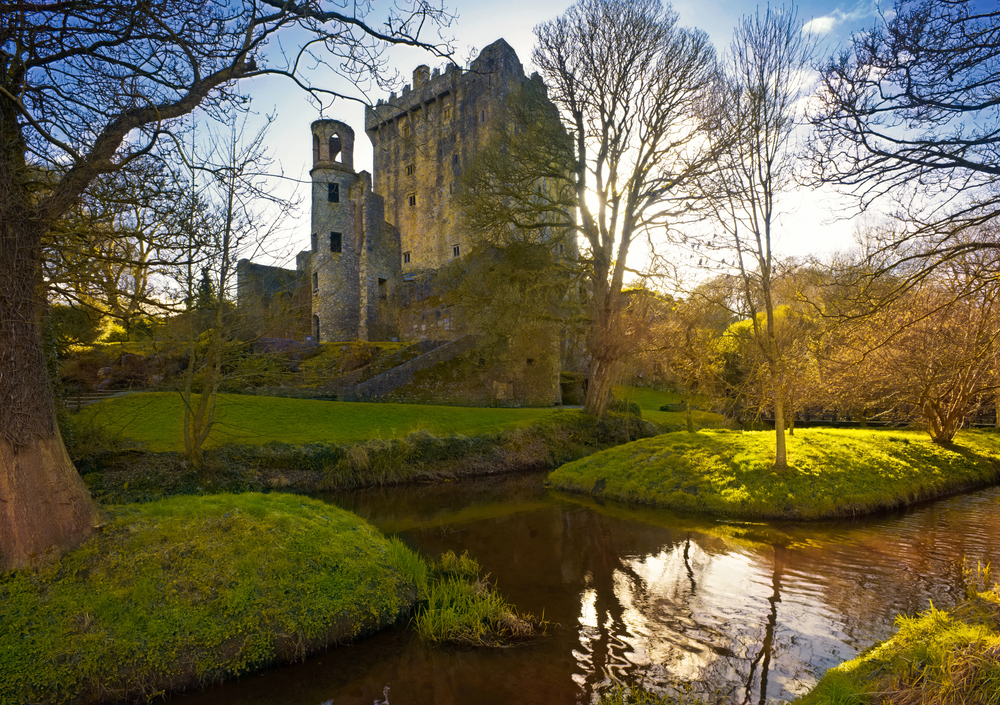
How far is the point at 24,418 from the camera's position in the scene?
5043mm

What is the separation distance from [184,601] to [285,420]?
12575 mm

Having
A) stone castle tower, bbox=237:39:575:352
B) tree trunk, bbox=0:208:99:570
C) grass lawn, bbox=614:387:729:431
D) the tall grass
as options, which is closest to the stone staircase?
stone castle tower, bbox=237:39:575:352

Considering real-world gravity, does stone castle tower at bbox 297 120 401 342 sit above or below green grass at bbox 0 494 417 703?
above

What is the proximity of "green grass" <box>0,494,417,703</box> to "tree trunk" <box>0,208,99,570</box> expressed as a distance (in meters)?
0.34

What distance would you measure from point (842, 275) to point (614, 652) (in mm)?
5025

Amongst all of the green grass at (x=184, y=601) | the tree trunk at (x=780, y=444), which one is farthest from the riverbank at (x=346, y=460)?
the tree trunk at (x=780, y=444)

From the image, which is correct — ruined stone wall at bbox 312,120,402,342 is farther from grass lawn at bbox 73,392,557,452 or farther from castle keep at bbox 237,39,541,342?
grass lawn at bbox 73,392,557,452

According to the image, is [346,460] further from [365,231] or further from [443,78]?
[443,78]

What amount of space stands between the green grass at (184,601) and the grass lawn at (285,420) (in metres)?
8.61

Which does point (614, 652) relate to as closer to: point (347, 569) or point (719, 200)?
point (347, 569)

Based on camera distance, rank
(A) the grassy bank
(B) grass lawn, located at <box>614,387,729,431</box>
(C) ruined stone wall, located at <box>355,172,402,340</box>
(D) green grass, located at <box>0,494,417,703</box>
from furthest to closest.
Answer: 1. (C) ruined stone wall, located at <box>355,172,402,340</box>
2. (B) grass lawn, located at <box>614,387,729,431</box>
3. (D) green grass, located at <box>0,494,417,703</box>
4. (A) the grassy bank

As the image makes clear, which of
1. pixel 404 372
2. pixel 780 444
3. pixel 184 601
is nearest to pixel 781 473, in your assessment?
pixel 780 444

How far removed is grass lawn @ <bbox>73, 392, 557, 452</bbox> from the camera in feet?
47.9

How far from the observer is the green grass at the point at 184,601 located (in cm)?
457
